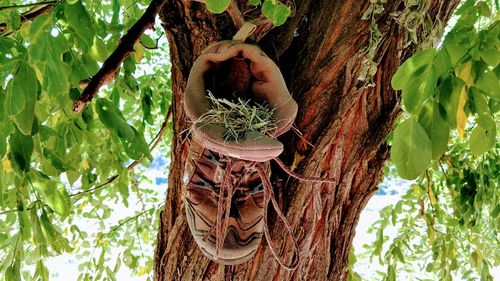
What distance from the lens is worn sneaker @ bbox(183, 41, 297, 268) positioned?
94cm

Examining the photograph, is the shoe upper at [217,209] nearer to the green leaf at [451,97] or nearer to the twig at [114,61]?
the twig at [114,61]

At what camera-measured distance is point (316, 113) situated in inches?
45.3

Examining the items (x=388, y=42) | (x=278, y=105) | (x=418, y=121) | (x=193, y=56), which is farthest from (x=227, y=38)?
(x=418, y=121)

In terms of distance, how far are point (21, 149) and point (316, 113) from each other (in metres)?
0.54

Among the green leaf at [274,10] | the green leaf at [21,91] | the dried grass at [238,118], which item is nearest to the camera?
the green leaf at [21,91]

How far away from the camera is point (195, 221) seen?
116 centimetres

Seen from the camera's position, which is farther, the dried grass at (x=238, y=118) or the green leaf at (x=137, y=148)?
the green leaf at (x=137, y=148)

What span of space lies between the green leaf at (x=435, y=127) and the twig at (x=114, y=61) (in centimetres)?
63

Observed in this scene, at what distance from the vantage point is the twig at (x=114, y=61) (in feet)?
3.74

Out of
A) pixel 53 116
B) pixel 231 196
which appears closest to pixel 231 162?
pixel 231 196

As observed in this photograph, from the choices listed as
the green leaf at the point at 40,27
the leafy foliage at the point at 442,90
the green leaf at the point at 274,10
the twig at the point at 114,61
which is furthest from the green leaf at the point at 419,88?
the twig at the point at 114,61

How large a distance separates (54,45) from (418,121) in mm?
499

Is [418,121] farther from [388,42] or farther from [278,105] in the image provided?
[388,42]

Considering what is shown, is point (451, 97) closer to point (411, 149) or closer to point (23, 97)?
point (411, 149)
